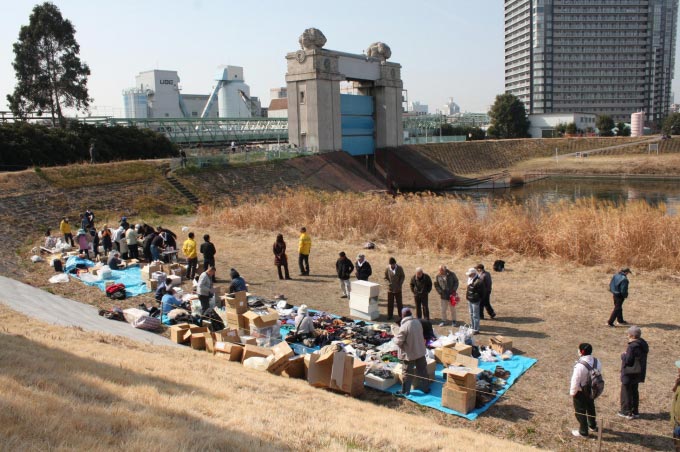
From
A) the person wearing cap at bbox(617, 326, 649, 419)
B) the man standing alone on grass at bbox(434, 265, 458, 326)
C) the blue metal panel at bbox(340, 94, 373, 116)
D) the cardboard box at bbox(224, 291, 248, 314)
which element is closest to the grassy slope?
the person wearing cap at bbox(617, 326, 649, 419)

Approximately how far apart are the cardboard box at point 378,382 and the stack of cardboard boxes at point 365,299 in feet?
11.7

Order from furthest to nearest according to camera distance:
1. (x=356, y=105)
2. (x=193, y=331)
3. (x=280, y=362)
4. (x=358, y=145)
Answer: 1. (x=356, y=105)
2. (x=358, y=145)
3. (x=193, y=331)
4. (x=280, y=362)

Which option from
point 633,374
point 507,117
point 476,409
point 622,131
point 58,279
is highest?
Result: point 507,117

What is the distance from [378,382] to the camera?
31.5 ft

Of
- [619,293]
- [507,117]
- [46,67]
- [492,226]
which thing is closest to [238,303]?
[619,293]

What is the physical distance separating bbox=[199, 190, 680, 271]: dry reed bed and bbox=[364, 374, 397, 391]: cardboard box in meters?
10.8

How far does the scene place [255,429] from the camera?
20.5 ft

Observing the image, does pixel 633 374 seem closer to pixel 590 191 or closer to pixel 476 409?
pixel 476 409

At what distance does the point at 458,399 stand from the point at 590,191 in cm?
4911

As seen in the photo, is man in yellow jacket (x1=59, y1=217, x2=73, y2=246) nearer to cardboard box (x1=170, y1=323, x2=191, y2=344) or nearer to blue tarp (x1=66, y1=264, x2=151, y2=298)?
blue tarp (x1=66, y1=264, x2=151, y2=298)

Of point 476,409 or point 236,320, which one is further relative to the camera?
point 236,320

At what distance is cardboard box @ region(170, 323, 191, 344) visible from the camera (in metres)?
11.9

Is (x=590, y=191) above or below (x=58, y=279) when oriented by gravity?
above

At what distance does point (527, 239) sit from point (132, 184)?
25012 millimetres
